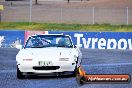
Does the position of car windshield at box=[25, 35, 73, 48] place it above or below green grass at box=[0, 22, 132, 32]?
above

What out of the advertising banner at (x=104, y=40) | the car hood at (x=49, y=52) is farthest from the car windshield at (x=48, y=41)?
the advertising banner at (x=104, y=40)

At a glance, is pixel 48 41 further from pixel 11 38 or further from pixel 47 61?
pixel 11 38

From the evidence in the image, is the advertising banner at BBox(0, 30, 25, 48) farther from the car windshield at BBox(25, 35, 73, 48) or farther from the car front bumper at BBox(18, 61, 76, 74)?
the car front bumper at BBox(18, 61, 76, 74)

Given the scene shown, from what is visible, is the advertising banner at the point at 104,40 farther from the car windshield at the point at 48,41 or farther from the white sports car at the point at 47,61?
the white sports car at the point at 47,61

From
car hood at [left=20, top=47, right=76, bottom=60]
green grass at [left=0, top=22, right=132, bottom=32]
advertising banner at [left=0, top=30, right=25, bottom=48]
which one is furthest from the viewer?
green grass at [left=0, top=22, right=132, bottom=32]

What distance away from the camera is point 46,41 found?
15.7 metres

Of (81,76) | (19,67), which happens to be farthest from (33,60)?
(81,76)

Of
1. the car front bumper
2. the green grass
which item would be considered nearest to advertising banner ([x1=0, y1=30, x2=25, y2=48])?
the green grass

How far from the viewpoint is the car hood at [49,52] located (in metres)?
14.0

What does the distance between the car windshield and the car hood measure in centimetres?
53

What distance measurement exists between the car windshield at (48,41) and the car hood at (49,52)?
530 mm

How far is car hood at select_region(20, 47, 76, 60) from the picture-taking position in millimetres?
13969

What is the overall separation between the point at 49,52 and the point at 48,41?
1380 millimetres

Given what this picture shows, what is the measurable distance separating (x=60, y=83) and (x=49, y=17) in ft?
131
